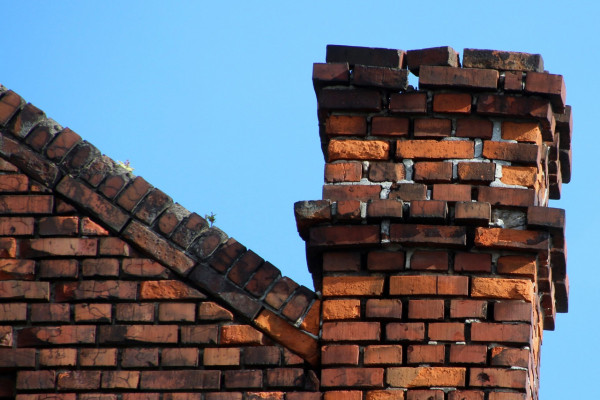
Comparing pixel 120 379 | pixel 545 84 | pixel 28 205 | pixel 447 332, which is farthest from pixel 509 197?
pixel 28 205

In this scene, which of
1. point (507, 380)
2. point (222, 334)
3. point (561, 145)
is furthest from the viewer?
point (561, 145)

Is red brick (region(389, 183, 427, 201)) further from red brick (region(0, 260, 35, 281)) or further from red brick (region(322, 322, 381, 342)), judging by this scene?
red brick (region(0, 260, 35, 281))

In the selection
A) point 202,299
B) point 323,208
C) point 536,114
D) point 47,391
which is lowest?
point 47,391

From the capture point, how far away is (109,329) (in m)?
4.62

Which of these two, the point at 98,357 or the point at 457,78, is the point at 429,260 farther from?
the point at 98,357

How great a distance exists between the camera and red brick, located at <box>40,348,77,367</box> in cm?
457

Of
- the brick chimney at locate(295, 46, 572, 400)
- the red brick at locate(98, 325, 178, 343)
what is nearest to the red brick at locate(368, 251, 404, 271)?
the brick chimney at locate(295, 46, 572, 400)

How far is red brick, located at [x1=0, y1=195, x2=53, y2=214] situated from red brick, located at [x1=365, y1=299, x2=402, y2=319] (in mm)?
1498

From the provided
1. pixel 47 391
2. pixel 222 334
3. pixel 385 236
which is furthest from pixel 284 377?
pixel 47 391

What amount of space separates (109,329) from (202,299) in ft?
1.36

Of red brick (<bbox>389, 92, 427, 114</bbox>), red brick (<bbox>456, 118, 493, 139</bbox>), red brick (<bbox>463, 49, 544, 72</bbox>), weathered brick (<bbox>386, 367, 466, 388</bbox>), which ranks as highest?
red brick (<bbox>463, 49, 544, 72</bbox>)

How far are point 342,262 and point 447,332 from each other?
0.54 metres

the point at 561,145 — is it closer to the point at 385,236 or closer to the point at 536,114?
the point at 536,114

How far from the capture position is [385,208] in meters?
4.52
